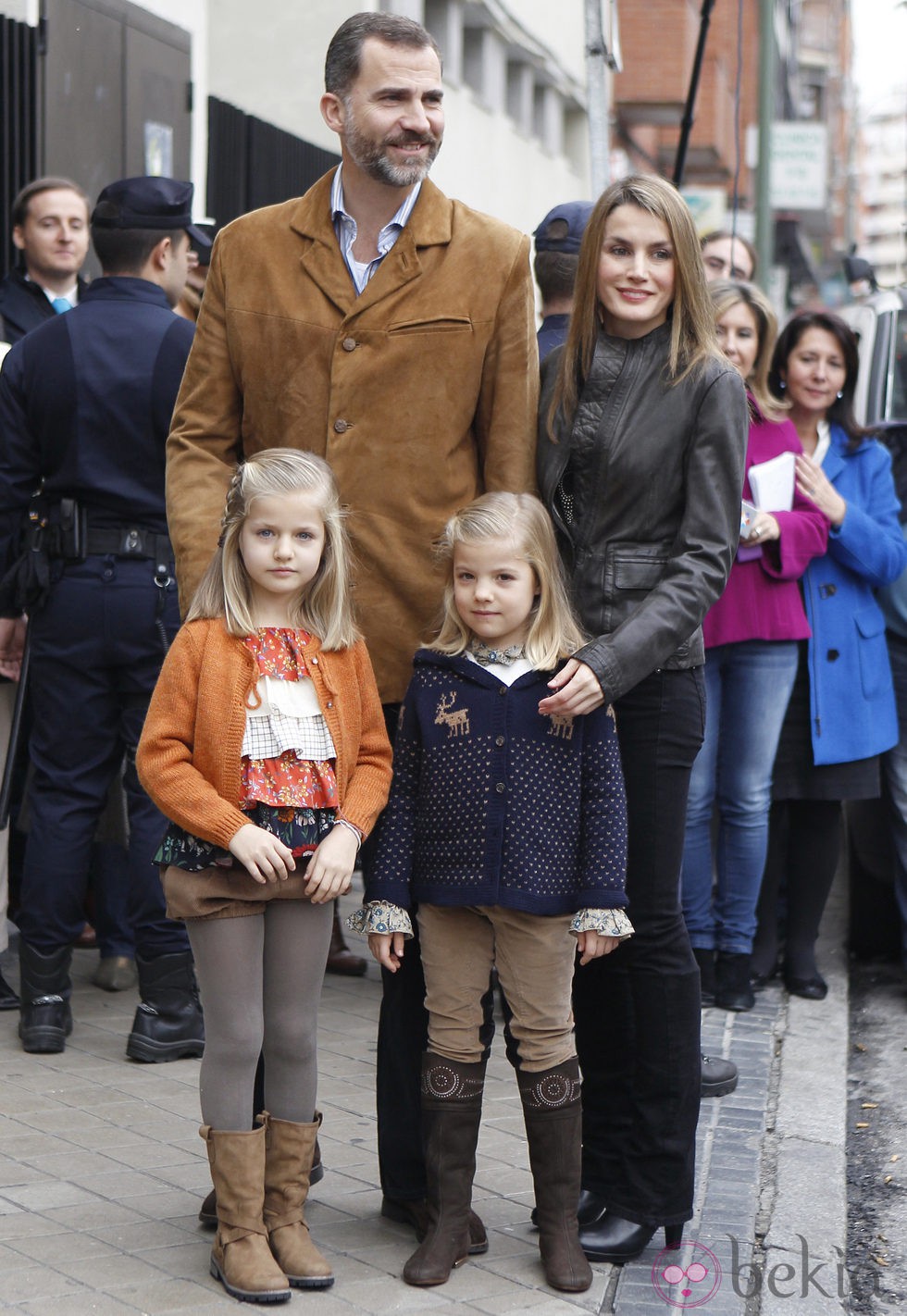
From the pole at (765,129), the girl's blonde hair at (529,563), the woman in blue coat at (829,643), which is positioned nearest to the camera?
the girl's blonde hair at (529,563)

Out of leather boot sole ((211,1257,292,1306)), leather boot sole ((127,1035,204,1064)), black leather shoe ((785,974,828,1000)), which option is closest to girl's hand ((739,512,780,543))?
black leather shoe ((785,974,828,1000))

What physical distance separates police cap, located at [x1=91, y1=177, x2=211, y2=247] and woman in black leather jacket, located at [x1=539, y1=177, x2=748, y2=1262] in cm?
207

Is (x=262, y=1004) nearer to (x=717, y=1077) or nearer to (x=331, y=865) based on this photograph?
(x=331, y=865)

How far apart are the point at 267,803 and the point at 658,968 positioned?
90cm

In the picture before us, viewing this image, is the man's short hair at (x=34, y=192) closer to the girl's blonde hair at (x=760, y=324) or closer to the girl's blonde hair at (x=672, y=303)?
the girl's blonde hair at (x=760, y=324)

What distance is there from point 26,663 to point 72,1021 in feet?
3.52

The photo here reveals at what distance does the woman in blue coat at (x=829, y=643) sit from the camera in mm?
6320

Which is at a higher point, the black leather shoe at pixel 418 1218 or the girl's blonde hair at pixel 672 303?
the girl's blonde hair at pixel 672 303

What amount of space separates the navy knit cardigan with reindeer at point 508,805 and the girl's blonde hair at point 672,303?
608 millimetres

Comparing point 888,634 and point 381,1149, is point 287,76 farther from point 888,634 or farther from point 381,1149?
point 381,1149

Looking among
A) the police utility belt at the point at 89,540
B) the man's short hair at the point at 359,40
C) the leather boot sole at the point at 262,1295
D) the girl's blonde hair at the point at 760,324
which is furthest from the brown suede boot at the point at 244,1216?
the girl's blonde hair at the point at 760,324

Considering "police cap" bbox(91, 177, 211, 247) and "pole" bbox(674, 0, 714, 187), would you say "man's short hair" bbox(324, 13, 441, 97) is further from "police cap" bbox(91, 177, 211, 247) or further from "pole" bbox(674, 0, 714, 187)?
"pole" bbox(674, 0, 714, 187)

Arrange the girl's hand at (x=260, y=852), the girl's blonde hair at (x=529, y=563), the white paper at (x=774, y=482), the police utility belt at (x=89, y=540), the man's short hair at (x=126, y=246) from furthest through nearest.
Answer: the white paper at (x=774, y=482), the man's short hair at (x=126, y=246), the police utility belt at (x=89, y=540), the girl's blonde hair at (x=529, y=563), the girl's hand at (x=260, y=852)

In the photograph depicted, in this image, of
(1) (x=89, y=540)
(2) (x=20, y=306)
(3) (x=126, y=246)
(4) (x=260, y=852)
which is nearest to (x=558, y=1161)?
(4) (x=260, y=852)
